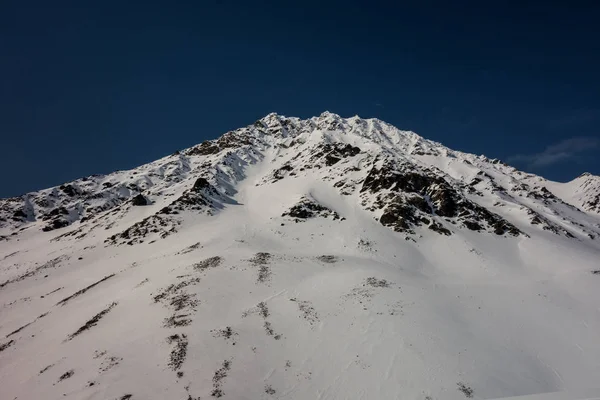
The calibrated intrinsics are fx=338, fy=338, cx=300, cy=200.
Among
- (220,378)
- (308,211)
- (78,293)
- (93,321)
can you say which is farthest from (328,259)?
(78,293)

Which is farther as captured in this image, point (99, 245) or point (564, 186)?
point (564, 186)

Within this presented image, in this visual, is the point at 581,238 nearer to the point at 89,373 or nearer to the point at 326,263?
the point at 326,263

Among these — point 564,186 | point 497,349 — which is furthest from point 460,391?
point 564,186

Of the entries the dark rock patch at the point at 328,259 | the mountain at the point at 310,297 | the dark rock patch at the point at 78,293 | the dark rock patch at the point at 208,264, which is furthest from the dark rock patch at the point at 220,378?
the dark rock patch at the point at 78,293

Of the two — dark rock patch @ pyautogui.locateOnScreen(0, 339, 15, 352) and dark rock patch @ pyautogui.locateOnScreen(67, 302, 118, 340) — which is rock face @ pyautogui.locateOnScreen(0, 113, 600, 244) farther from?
dark rock patch @ pyautogui.locateOnScreen(0, 339, 15, 352)

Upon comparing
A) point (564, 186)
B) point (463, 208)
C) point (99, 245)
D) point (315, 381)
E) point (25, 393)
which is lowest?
point (25, 393)

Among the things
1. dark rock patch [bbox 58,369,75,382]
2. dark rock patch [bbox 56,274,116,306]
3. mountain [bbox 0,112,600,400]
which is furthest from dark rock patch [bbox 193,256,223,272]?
dark rock patch [bbox 58,369,75,382]

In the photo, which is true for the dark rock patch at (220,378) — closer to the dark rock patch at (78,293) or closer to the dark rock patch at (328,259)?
the dark rock patch at (328,259)
